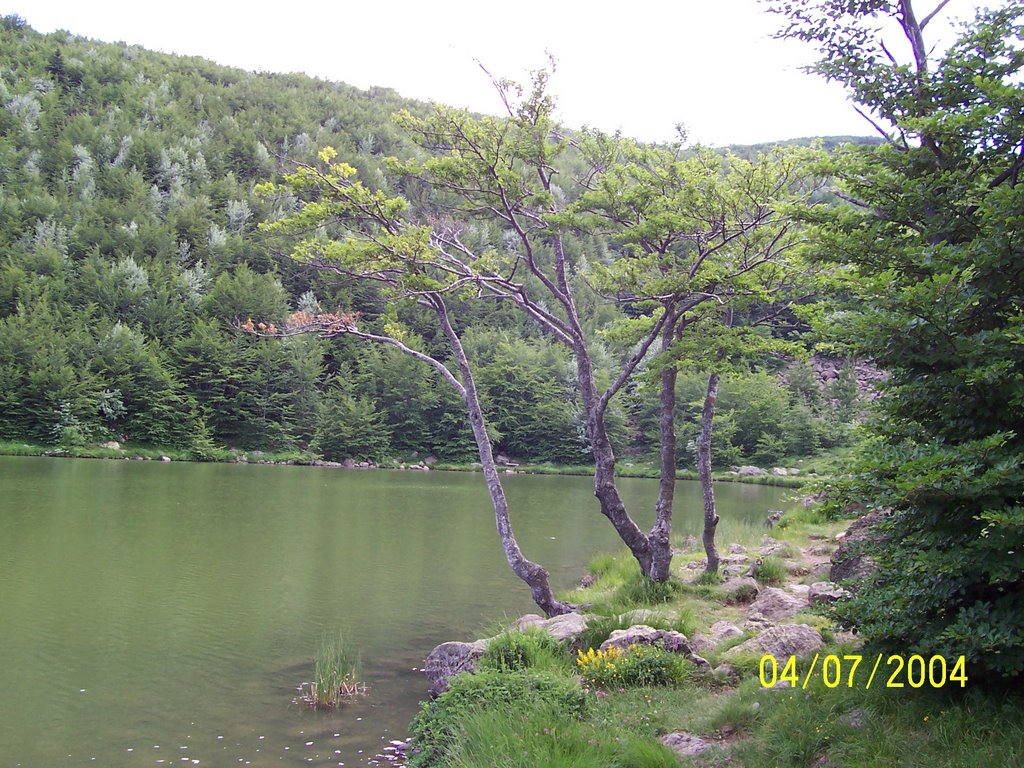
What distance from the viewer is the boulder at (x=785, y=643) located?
289 inches

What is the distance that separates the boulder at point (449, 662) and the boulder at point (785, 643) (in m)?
3.01

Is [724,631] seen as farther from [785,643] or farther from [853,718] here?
[853,718]

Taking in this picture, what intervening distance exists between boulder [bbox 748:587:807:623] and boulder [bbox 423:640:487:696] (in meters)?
3.73

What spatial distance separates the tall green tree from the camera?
4.50 m

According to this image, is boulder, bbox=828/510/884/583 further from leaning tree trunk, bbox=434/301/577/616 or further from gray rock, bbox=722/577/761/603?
leaning tree trunk, bbox=434/301/577/616

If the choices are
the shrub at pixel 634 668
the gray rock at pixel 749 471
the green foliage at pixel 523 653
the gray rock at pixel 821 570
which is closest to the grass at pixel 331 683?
the green foliage at pixel 523 653

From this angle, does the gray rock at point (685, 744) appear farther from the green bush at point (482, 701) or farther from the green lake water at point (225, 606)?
the green lake water at point (225, 606)

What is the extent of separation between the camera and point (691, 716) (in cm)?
648

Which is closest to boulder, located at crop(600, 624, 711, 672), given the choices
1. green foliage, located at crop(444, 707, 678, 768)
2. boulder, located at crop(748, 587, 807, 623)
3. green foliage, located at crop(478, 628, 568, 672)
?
green foliage, located at crop(478, 628, 568, 672)

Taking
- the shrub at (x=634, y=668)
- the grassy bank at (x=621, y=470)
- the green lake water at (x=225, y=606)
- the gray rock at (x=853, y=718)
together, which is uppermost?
the gray rock at (x=853, y=718)

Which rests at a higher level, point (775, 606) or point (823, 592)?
point (823, 592)

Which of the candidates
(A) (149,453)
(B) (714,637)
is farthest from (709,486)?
(A) (149,453)

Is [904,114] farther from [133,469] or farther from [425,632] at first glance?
[133,469]

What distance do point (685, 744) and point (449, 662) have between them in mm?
4046
